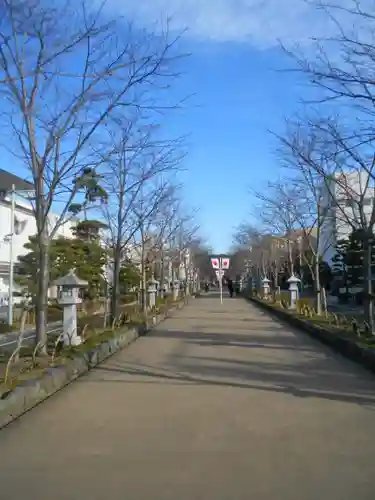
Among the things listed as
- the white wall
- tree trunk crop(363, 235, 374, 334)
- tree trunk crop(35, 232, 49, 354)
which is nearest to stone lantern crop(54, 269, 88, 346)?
tree trunk crop(35, 232, 49, 354)

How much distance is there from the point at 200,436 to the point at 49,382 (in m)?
3.12

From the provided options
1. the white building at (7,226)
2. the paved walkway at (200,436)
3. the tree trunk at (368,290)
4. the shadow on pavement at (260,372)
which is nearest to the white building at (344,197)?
the tree trunk at (368,290)

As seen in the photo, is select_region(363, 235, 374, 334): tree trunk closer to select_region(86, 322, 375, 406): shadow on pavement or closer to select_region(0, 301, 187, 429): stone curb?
select_region(86, 322, 375, 406): shadow on pavement

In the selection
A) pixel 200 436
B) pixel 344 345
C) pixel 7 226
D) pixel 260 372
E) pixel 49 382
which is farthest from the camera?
pixel 7 226

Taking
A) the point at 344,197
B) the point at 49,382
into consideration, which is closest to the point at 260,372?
the point at 49,382

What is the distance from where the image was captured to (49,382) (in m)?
8.60

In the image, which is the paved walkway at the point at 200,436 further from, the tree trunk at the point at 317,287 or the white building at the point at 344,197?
the tree trunk at the point at 317,287

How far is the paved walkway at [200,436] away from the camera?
15.4ft

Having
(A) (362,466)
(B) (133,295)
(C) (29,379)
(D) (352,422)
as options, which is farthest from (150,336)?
(B) (133,295)

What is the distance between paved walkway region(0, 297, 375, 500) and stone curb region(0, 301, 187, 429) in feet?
0.49

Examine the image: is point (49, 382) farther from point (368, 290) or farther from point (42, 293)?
point (368, 290)

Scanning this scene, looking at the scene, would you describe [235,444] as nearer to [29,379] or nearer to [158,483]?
[158,483]

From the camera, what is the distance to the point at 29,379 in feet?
27.1

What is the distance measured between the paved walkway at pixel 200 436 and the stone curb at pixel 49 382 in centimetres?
15
